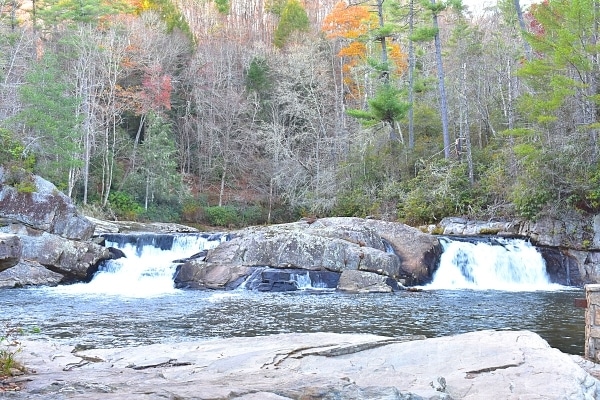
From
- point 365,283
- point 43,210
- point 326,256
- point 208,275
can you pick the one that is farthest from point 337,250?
point 43,210

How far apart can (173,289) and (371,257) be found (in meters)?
5.12

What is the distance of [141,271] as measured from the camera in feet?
56.9

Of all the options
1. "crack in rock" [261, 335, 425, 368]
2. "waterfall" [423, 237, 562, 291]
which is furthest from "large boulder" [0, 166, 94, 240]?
"crack in rock" [261, 335, 425, 368]

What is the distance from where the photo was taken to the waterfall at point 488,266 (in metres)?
17.5

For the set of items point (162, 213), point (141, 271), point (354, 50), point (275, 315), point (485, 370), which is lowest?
point (275, 315)

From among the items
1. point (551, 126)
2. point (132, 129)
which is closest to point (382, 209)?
point (551, 126)

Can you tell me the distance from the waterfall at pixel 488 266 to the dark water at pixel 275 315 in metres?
2.31

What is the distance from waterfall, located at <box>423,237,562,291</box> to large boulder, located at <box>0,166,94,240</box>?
10.3 m

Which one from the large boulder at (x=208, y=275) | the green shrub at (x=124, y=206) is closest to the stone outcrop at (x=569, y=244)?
the large boulder at (x=208, y=275)

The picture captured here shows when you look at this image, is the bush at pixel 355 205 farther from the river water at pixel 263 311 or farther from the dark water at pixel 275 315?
the dark water at pixel 275 315

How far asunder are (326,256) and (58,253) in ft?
A: 24.0

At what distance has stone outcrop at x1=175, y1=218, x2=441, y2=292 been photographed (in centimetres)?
1600

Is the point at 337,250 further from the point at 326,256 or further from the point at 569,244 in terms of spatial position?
the point at 569,244

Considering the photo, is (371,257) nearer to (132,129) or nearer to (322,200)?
(322,200)
